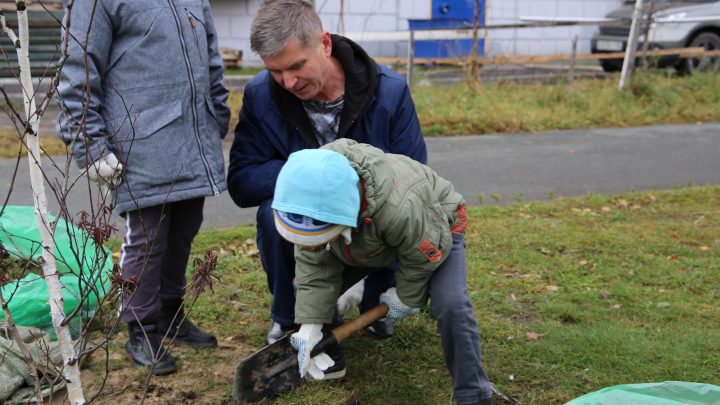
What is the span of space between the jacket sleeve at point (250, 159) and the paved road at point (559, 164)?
6.60ft

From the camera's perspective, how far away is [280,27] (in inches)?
103

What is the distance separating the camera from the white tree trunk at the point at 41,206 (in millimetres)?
1724

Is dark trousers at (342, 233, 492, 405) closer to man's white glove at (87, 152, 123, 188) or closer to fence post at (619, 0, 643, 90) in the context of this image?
man's white glove at (87, 152, 123, 188)

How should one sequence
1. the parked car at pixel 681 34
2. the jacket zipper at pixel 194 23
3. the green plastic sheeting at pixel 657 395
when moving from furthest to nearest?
the parked car at pixel 681 34, the jacket zipper at pixel 194 23, the green plastic sheeting at pixel 657 395

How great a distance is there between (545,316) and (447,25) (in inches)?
478

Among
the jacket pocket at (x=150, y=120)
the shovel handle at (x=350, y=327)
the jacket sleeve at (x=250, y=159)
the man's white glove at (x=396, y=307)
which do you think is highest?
the jacket pocket at (x=150, y=120)

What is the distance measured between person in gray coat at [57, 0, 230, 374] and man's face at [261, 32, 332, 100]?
38 cm

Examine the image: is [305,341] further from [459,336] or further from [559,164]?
[559,164]

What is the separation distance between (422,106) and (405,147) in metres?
5.73

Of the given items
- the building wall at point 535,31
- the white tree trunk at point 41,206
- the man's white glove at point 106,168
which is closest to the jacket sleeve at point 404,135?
the man's white glove at point 106,168

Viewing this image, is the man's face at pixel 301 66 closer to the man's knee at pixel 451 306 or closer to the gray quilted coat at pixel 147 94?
the gray quilted coat at pixel 147 94

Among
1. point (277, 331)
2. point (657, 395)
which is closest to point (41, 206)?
point (277, 331)

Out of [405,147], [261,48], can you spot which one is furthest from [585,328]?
[261,48]

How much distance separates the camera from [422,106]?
342 inches
